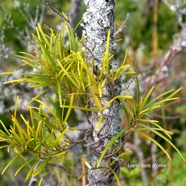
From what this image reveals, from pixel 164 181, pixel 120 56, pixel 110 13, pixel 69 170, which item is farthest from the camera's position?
pixel 120 56

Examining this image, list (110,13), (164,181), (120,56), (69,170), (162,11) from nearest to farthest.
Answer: (110,13) < (69,170) < (164,181) < (120,56) < (162,11)

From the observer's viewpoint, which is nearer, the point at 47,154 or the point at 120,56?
the point at 47,154

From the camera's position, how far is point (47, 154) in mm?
887

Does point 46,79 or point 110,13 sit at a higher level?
point 110,13

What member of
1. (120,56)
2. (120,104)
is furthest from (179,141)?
(120,104)

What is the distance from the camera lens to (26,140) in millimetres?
861

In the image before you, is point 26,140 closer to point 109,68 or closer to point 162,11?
point 109,68

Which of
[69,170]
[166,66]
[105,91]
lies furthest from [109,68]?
[166,66]

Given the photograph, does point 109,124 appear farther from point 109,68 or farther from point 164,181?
point 164,181

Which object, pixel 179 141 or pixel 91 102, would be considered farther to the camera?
pixel 179 141

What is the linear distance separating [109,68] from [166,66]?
107 centimetres

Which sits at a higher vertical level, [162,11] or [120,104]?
[162,11]

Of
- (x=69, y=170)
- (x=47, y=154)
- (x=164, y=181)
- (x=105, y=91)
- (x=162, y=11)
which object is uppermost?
(x=162, y=11)

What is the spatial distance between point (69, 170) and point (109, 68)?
2.94 feet
